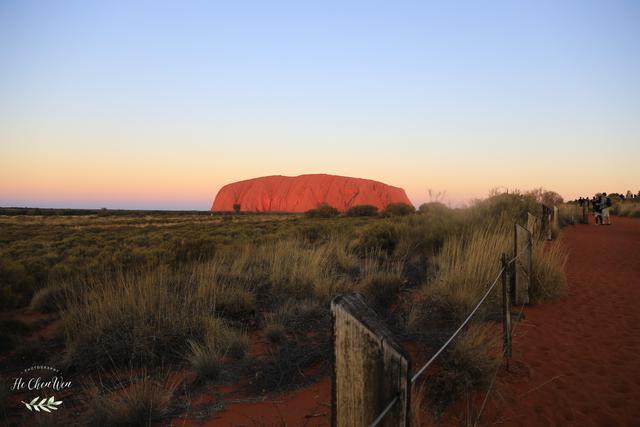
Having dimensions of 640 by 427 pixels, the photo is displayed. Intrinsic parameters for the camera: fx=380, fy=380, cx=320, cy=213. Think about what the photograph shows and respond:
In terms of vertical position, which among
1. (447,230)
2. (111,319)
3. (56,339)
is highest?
(447,230)

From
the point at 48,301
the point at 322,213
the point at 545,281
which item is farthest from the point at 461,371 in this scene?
the point at 322,213

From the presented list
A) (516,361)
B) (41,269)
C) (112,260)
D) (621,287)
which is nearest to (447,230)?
(621,287)

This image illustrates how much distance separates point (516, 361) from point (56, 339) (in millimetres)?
5880

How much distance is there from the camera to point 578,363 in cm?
400

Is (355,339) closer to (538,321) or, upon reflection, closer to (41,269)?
(538,321)

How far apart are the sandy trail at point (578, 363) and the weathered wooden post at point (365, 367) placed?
7.09ft

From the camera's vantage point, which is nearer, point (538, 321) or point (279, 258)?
point (538, 321)

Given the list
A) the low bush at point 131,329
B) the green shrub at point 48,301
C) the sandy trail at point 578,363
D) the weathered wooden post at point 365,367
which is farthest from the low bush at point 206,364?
the green shrub at point 48,301

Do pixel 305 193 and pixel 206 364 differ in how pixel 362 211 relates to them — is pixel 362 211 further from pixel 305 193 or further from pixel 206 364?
pixel 206 364

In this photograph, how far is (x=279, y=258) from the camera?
819cm

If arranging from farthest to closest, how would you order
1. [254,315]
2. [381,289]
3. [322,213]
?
[322,213] < [381,289] < [254,315]

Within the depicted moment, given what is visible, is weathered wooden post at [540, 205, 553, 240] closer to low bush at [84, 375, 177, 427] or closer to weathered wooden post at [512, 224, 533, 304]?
weathered wooden post at [512, 224, 533, 304]

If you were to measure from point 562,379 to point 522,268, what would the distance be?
219 cm

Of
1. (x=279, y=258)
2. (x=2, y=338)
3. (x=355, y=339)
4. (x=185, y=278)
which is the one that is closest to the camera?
(x=355, y=339)
